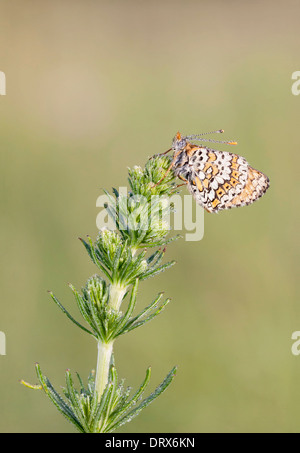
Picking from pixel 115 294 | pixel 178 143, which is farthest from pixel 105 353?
pixel 178 143

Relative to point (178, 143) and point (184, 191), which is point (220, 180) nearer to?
point (178, 143)

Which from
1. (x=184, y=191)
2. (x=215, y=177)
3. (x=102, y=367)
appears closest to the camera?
(x=102, y=367)

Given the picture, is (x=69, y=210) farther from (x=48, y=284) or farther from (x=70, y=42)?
(x=70, y=42)

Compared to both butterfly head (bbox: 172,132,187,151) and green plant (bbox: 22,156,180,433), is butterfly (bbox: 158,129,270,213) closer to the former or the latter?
butterfly head (bbox: 172,132,187,151)

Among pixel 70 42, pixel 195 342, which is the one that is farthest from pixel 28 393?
pixel 70 42

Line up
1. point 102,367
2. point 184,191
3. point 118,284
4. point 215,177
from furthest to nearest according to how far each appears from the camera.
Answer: point 184,191
point 215,177
point 118,284
point 102,367

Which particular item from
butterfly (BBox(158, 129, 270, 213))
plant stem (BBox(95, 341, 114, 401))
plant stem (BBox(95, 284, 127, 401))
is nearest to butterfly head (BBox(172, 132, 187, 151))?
butterfly (BBox(158, 129, 270, 213))
